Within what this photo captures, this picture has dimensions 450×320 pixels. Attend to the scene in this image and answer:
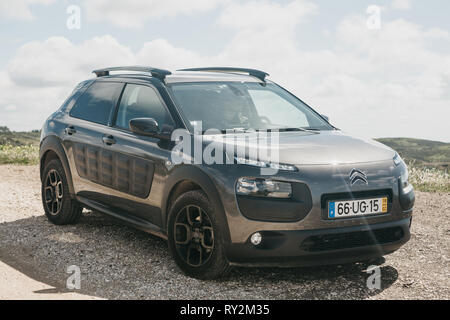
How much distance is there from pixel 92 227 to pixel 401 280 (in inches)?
156

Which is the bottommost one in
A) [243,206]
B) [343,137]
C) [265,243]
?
[265,243]

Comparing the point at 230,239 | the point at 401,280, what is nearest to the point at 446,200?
the point at 401,280

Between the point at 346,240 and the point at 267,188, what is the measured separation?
0.82 m

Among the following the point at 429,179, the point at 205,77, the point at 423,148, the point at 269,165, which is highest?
the point at 205,77

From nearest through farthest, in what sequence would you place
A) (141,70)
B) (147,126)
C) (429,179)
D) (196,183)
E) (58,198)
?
→ (196,183)
(147,126)
(141,70)
(58,198)
(429,179)

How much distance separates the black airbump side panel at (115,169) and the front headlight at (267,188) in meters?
1.24

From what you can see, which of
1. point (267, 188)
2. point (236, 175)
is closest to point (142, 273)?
point (236, 175)

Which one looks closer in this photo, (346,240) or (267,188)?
(267,188)

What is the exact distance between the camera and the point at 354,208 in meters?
4.77

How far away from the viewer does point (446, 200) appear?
9.91 m

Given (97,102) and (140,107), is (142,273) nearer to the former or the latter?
(140,107)

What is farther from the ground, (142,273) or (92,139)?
(92,139)

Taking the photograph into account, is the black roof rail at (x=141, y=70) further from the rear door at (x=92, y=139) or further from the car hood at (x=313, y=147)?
the car hood at (x=313, y=147)
